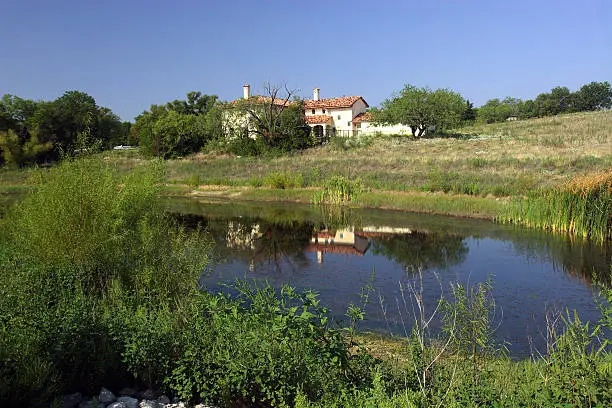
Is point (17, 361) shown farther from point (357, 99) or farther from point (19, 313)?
point (357, 99)

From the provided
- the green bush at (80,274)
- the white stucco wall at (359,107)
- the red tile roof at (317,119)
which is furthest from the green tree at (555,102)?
the green bush at (80,274)

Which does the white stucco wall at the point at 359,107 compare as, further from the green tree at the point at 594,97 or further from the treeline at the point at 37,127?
the green tree at the point at 594,97

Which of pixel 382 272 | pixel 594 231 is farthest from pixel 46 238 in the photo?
pixel 594 231

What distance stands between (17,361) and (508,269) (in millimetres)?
13220

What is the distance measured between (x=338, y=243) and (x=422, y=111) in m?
39.1

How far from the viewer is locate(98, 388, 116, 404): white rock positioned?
6.10m

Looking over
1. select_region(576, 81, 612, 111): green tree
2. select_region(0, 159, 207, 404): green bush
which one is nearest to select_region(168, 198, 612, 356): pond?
select_region(0, 159, 207, 404): green bush

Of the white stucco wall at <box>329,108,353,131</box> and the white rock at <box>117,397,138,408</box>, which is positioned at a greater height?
the white stucco wall at <box>329,108,353,131</box>

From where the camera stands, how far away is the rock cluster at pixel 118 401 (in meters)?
5.96

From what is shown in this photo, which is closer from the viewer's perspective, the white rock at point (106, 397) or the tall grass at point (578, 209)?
the white rock at point (106, 397)

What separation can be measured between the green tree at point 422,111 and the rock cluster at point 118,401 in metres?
50.7

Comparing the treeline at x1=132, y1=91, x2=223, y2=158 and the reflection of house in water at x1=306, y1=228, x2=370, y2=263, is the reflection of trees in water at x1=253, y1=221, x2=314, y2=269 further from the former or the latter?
the treeline at x1=132, y1=91, x2=223, y2=158

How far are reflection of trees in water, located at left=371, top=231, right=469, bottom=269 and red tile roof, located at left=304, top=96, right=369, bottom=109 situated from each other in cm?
4385

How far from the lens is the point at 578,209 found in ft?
61.3
